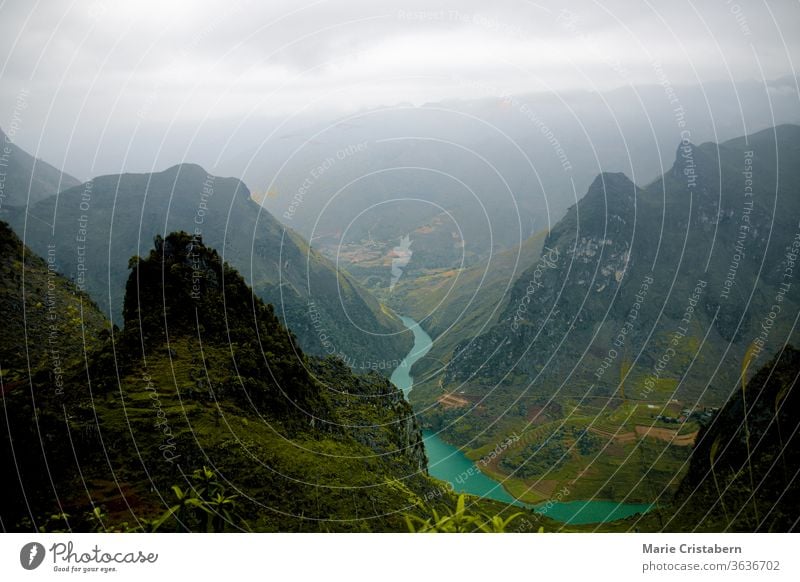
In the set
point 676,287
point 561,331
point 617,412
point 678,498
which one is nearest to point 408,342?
point 561,331

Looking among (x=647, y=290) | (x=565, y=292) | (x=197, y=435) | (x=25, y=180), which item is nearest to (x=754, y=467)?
(x=197, y=435)

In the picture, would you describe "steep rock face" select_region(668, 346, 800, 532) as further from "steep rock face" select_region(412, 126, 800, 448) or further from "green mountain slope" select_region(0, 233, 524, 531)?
"steep rock face" select_region(412, 126, 800, 448)

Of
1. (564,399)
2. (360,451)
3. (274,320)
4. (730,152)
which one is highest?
(730,152)

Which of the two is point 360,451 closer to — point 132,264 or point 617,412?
point 132,264

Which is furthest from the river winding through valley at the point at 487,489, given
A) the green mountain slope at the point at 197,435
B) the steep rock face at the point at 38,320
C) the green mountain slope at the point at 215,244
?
the steep rock face at the point at 38,320
